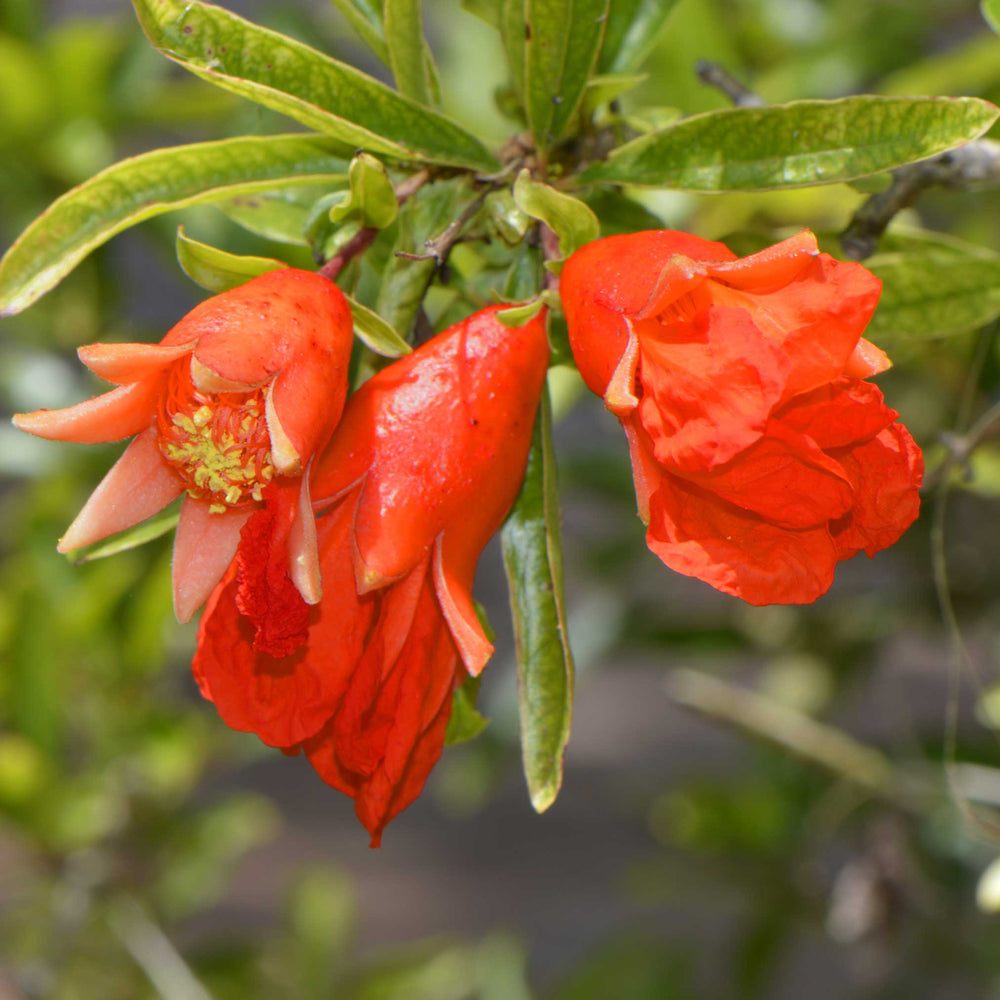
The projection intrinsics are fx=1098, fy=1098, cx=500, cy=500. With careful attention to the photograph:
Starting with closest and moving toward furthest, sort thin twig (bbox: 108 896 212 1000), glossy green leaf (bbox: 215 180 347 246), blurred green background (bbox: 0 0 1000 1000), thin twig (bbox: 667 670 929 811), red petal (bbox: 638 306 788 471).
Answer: red petal (bbox: 638 306 788 471) < glossy green leaf (bbox: 215 180 347 246) < thin twig (bbox: 667 670 929 811) < blurred green background (bbox: 0 0 1000 1000) < thin twig (bbox: 108 896 212 1000)

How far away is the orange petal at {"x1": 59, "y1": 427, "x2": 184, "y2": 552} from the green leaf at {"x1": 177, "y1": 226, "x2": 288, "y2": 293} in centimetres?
9

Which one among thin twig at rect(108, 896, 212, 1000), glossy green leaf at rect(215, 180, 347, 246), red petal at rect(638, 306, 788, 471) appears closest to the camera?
red petal at rect(638, 306, 788, 471)

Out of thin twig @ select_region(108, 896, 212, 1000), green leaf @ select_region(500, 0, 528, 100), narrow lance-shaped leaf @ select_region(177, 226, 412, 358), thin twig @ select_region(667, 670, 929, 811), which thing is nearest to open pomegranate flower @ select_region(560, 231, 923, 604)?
narrow lance-shaped leaf @ select_region(177, 226, 412, 358)

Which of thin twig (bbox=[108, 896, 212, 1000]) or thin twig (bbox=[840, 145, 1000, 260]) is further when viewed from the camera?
thin twig (bbox=[108, 896, 212, 1000])

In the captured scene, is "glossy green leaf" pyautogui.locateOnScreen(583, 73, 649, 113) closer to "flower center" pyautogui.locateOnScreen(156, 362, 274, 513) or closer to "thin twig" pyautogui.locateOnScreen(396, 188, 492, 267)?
"thin twig" pyautogui.locateOnScreen(396, 188, 492, 267)

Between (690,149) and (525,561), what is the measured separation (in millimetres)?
235

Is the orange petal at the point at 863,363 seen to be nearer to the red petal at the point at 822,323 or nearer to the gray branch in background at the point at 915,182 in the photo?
the red petal at the point at 822,323

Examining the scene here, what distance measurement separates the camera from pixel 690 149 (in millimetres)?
580

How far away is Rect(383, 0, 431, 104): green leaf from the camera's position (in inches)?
23.6

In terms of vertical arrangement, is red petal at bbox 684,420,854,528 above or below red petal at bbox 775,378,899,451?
below

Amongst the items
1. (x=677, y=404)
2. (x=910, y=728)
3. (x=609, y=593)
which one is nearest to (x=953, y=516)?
(x=910, y=728)

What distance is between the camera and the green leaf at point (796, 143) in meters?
0.51

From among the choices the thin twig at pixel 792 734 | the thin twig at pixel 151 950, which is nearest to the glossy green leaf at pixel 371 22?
the thin twig at pixel 792 734

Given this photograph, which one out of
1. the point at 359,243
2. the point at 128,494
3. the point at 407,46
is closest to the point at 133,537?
the point at 128,494
